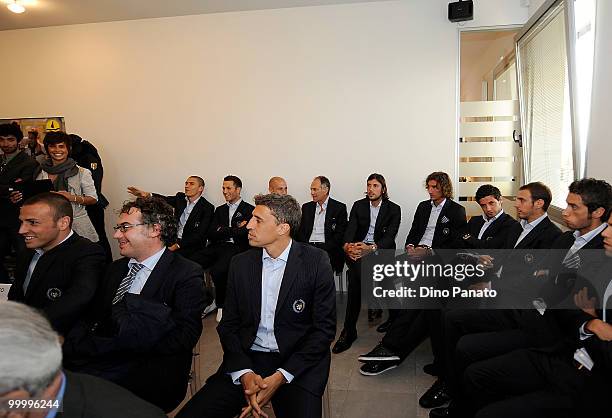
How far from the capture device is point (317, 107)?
5.06 meters

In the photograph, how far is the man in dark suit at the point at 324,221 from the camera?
4508 millimetres

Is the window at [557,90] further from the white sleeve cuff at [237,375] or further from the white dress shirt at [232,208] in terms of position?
the white dress shirt at [232,208]

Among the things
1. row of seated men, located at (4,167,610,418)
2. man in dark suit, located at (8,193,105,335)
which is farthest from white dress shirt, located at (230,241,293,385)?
man in dark suit, located at (8,193,105,335)

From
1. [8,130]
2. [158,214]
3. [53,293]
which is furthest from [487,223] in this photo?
[8,130]

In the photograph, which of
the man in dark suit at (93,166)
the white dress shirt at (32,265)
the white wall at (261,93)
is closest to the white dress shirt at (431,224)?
the white wall at (261,93)

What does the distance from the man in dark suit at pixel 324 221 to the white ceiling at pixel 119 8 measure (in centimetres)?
204

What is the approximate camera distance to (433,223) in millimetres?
4203

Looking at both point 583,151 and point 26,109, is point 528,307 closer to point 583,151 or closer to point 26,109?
point 583,151

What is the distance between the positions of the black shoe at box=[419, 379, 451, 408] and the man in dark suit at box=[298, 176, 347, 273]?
74.4 inches

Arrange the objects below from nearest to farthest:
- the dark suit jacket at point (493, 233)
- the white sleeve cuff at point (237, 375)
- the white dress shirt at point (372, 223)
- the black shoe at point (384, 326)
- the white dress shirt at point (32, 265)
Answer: the white sleeve cuff at point (237, 375), the white dress shirt at point (32, 265), the dark suit jacket at point (493, 233), the black shoe at point (384, 326), the white dress shirt at point (372, 223)

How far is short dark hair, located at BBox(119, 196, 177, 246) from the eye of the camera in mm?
2139

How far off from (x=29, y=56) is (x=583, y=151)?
6230mm

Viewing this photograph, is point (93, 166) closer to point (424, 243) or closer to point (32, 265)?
point (32, 265)

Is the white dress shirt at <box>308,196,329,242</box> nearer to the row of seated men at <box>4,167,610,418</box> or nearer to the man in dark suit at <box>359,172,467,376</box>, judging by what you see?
the row of seated men at <box>4,167,610,418</box>
